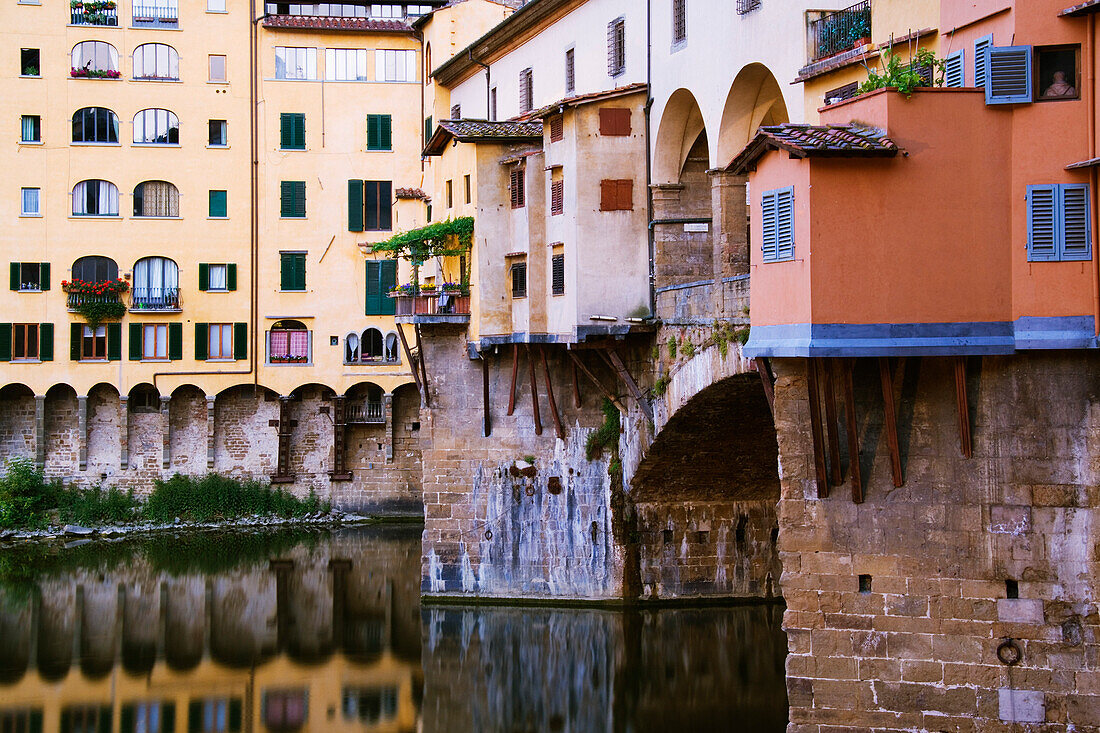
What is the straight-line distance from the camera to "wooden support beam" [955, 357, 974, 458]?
581 inches

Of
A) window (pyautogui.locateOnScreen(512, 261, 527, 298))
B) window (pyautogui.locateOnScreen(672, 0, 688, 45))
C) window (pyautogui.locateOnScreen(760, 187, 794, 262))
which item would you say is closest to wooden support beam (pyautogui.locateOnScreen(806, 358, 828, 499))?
window (pyautogui.locateOnScreen(760, 187, 794, 262))

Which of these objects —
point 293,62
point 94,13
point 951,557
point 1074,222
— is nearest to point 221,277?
point 293,62

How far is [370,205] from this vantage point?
4506cm

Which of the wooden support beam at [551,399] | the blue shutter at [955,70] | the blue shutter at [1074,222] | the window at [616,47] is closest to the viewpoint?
the blue shutter at [1074,222]

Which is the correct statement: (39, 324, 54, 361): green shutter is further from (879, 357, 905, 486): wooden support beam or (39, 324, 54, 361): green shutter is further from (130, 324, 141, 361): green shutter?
(879, 357, 905, 486): wooden support beam

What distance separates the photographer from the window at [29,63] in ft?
144

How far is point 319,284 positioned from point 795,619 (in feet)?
103

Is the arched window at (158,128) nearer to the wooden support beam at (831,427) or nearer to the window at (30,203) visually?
the window at (30,203)

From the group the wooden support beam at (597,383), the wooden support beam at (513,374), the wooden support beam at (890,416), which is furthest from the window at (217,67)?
the wooden support beam at (890,416)

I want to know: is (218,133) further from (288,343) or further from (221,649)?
(221,649)

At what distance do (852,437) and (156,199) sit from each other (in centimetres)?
3320

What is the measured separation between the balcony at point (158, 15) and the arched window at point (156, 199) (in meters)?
4.71

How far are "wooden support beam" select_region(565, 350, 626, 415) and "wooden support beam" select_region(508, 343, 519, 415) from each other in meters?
1.33

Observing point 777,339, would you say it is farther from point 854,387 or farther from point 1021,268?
point 1021,268
